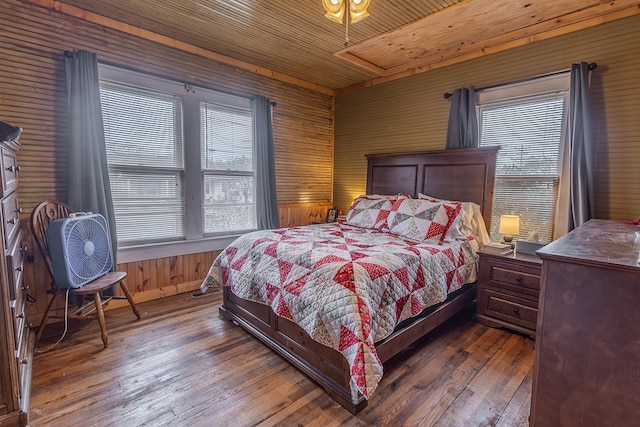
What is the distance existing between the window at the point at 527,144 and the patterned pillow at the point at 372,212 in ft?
3.42

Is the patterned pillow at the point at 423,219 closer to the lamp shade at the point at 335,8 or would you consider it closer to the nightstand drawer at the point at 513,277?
the nightstand drawer at the point at 513,277

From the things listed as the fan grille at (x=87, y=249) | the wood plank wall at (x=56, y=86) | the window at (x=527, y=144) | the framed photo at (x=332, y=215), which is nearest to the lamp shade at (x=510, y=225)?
the window at (x=527, y=144)

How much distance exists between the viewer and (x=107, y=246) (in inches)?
97.9

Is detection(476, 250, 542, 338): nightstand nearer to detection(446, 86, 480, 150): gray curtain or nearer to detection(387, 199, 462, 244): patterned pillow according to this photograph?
detection(387, 199, 462, 244): patterned pillow

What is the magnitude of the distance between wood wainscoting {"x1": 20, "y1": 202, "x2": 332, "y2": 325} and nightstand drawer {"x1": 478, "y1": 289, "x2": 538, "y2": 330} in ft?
9.33

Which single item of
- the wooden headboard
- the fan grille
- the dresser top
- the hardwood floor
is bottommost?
the hardwood floor

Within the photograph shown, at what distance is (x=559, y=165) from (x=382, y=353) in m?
2.31

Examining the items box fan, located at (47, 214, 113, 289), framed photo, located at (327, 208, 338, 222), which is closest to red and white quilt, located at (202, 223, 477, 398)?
box fan, located at (47, 214, 113, 289)

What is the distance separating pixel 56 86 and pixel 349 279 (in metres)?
2.83

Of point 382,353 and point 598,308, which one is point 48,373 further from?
point 598,308

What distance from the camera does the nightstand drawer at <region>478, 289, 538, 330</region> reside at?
2350mm

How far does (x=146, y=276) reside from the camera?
3078 millimetres

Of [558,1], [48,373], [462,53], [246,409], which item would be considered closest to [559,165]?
[558,1]

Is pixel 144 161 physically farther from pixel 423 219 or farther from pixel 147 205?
pixel 423 219
